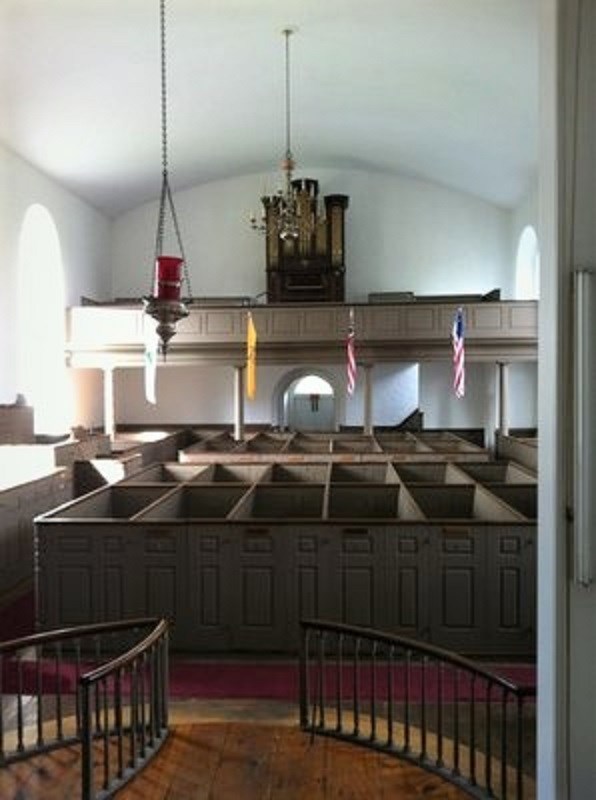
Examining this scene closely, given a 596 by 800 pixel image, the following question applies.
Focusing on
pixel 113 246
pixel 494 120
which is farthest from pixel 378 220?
pixel 113 246

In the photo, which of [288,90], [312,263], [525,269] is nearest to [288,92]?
[288,90]

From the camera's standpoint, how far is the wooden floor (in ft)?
10.9

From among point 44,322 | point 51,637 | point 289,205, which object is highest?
point 289,205

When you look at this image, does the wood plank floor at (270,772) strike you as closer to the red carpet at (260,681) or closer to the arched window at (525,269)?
Answer: the red carpet at (260,681)

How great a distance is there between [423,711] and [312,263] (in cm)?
1302

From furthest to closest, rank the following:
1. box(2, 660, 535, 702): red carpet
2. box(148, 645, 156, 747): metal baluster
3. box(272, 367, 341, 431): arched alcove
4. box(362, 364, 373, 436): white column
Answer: box(272, 367, 341, 431): arched alcove → box(362, 364, 373, 436): white column → box(2, 660, 535, 702): red carpet → box(148, 645, 156, 747): metal baluster

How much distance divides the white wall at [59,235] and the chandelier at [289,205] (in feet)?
12.9

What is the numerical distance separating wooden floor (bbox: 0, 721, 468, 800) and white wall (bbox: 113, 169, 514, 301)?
1401cm

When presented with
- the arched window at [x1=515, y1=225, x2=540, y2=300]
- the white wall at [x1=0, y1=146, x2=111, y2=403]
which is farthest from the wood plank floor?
the arched window at [x1=515, y1=225, x2=540, y2=300]

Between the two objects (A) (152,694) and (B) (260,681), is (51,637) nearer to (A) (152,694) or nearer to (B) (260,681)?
(A) (152,694)

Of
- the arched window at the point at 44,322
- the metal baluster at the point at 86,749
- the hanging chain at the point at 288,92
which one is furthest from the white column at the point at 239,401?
the metal baluster at the point at 86,749

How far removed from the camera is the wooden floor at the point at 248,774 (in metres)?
3.31

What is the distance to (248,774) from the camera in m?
3.54

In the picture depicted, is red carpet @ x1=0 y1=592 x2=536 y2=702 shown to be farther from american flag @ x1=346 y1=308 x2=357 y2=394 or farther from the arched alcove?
the arched alcove
